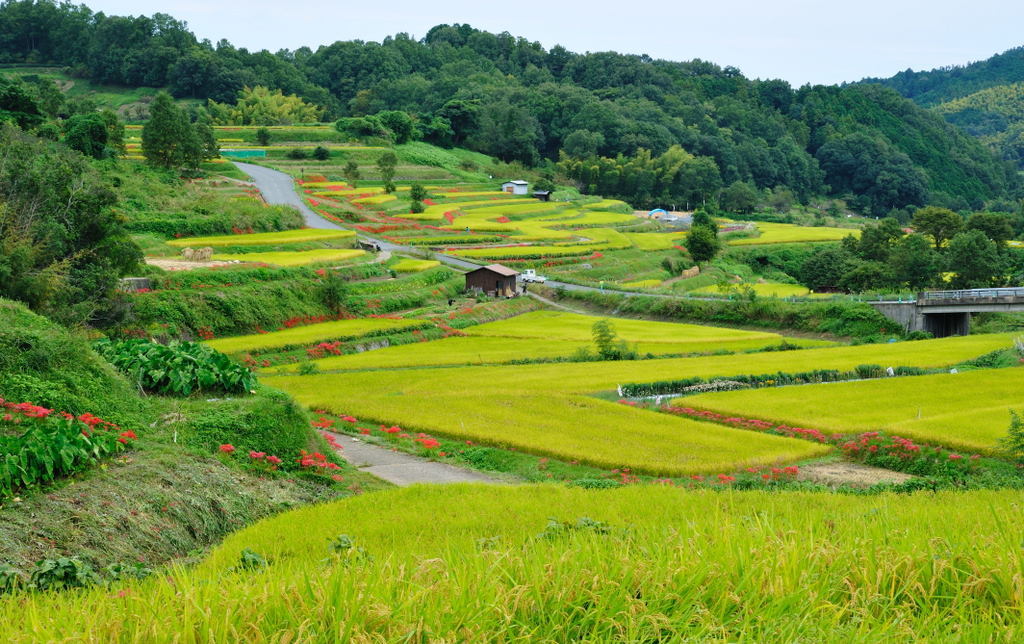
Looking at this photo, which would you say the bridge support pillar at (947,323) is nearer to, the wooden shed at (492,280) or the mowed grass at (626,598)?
the wooden shed at (492,280)

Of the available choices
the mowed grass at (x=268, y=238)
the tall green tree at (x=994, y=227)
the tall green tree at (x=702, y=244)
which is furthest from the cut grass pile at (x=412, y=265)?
the tall green tree at (x=994, y=227)

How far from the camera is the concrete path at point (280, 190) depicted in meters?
75.6

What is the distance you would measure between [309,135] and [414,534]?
104m

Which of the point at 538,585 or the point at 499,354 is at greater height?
the point at 538,585

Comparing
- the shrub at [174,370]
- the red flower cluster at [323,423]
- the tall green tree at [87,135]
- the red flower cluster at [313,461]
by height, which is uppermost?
the tall green tree at [87,135]

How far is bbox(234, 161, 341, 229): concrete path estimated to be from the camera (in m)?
75.6

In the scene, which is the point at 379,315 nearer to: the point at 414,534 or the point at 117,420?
the point at 117,420

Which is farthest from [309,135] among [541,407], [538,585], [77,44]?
[538,585]

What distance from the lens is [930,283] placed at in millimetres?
61656

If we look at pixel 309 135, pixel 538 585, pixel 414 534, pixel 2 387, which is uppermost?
pixel 309 135

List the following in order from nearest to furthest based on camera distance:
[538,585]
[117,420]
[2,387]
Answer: [538,585], [2,387], [117,420]

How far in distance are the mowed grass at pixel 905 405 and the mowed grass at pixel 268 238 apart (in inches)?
1521

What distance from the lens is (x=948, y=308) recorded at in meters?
49.9

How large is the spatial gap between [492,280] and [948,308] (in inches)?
1161
